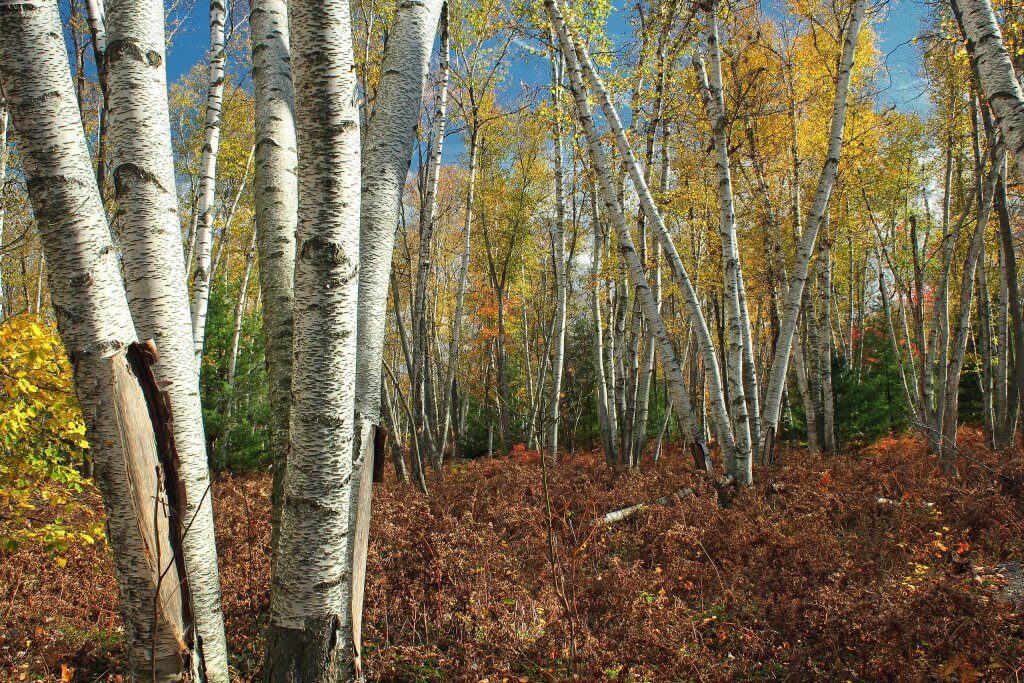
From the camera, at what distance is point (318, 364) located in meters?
1.64

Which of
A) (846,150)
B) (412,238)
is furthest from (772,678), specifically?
(412,238)

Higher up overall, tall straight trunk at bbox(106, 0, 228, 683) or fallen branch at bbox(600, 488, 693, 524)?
tall straight trunk at bbox(106, 0, 228, 683)

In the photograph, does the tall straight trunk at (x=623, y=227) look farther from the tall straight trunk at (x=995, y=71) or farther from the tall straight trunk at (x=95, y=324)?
the tall straight trunk at (x=95, y=324)

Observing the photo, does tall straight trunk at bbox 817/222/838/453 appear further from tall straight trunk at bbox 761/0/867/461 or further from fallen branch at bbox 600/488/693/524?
fallen branch at bbox 600/488/693/524

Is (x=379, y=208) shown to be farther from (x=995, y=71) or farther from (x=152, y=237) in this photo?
(x=995, y=71)

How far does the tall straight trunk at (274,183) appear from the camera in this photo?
2.11 meters

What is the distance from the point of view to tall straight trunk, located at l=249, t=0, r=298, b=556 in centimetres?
211

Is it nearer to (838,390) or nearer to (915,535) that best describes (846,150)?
(838,390)

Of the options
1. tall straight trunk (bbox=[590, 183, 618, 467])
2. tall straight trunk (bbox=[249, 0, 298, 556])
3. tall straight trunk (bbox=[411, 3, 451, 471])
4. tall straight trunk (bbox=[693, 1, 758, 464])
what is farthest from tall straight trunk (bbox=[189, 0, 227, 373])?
tall straight trunk (bbox=[590, 183, 618, 467])

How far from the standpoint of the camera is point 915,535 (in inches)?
177

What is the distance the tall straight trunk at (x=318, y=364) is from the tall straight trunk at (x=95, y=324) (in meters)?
0.29

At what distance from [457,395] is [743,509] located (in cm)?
1368

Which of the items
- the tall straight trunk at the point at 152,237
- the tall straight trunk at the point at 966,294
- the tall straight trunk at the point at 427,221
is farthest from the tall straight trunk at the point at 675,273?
the tall straight trunk at the point at 152,237

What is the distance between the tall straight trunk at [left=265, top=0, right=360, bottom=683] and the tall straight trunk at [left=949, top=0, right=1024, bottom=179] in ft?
8.45
